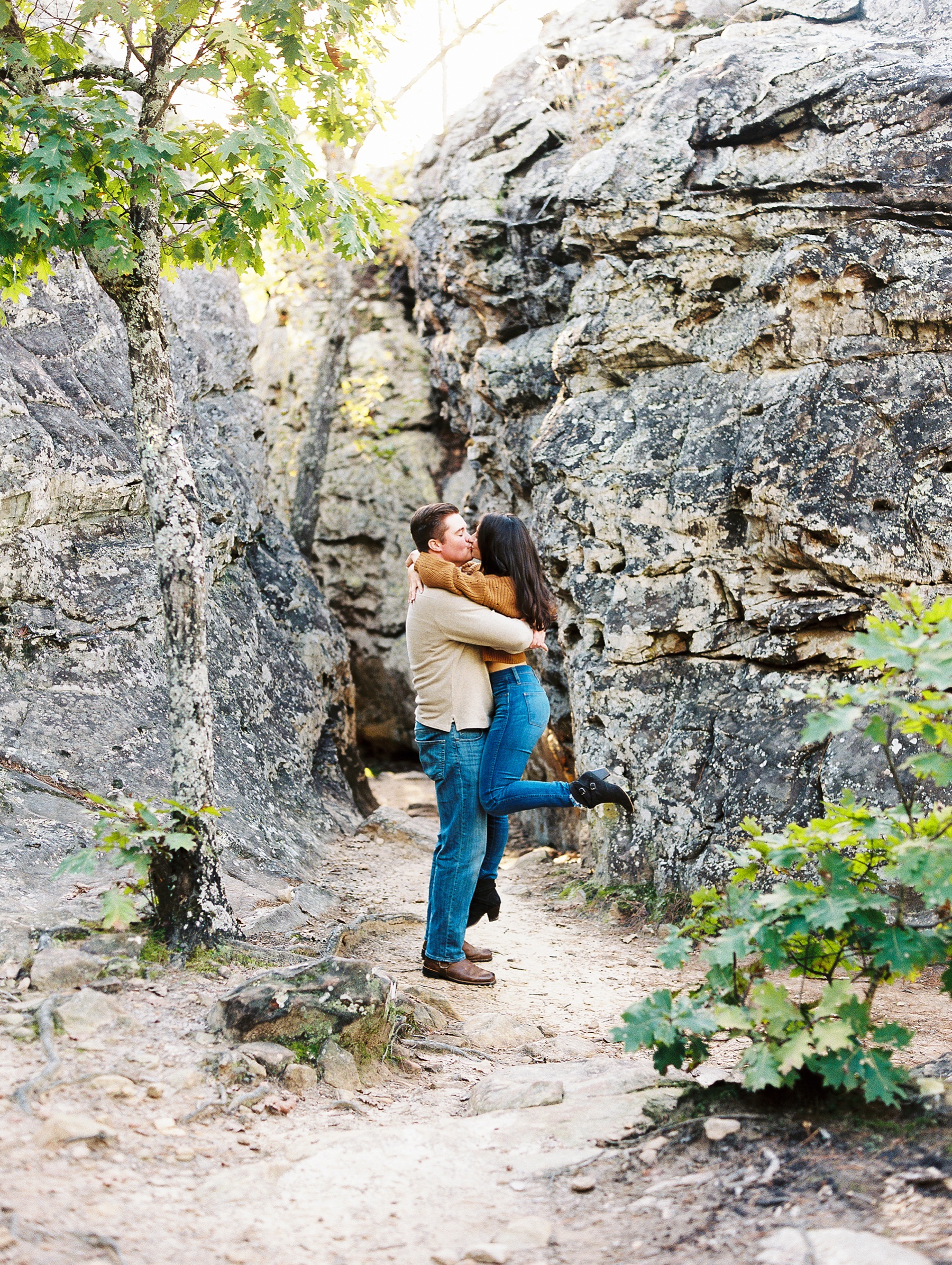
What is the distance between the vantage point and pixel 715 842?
6.17m

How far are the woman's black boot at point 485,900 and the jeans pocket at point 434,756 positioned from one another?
644mm

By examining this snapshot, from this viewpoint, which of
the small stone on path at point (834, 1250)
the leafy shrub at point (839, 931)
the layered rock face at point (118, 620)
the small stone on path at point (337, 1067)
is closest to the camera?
the small stone on path at point (834, 1250)

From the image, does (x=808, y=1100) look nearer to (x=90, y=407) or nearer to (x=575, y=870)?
(x=575, y=870)

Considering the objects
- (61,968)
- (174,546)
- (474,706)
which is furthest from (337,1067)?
(174,546)

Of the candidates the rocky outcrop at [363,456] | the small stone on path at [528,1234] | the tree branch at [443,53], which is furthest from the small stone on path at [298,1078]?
the tree branch at [443,53]

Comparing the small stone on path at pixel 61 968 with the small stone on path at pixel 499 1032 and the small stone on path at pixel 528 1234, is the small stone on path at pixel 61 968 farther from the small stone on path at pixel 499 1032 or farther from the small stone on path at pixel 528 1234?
the small stone on path at pixel 528 1234

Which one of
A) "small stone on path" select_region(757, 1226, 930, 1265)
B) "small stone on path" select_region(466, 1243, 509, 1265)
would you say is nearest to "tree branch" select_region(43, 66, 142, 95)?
"small stone on path" select_region(466, 1243, 509, 1265)

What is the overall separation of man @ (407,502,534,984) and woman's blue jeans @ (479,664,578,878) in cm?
6

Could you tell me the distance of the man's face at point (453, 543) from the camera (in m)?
4.94

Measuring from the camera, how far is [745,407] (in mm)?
6676

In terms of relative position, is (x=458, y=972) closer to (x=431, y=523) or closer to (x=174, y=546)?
(x=431, y=523)

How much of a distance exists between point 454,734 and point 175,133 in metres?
3.56

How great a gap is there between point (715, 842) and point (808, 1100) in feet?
11.1

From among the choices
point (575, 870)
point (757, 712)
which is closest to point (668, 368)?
point (757, 712)
